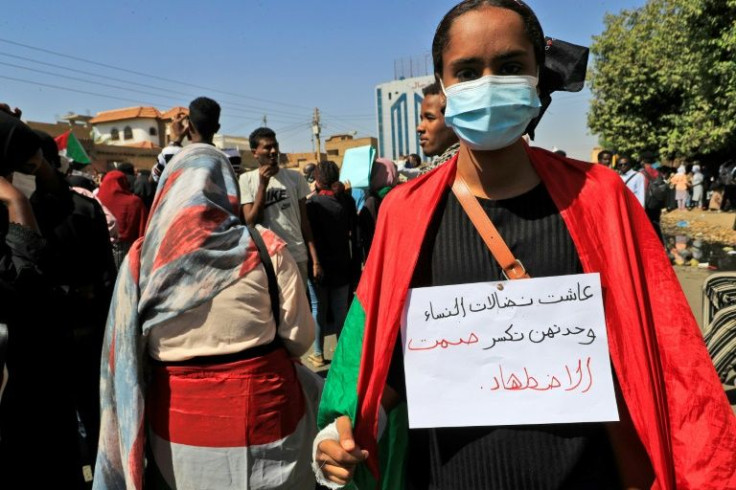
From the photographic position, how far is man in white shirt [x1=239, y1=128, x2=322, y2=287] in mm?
4625

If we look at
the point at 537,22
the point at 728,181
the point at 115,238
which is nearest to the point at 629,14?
the point at 728,181

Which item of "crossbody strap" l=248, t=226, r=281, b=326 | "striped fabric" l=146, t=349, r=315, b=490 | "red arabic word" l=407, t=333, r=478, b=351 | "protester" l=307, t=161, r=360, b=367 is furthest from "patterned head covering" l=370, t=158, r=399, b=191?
"red arabic word" l=407, t=333, r=478, b=351

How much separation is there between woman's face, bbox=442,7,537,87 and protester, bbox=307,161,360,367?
3961 mm

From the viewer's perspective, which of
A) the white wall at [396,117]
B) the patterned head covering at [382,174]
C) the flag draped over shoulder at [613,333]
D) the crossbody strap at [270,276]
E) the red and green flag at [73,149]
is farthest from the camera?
the white wall at [396,117]

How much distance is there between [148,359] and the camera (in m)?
2.01

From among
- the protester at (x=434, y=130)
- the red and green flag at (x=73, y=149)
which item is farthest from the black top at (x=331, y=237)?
the red and green flag at (x=73, y=149)

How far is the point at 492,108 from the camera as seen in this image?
1.24 meters

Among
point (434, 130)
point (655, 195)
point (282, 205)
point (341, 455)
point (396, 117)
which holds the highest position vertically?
point (396, 117)

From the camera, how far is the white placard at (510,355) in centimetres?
115

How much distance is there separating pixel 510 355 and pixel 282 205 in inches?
149

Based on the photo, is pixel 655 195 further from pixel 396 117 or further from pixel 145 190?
pixel 396 117

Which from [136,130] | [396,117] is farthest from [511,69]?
[396,117]

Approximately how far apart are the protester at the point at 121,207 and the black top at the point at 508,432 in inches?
207

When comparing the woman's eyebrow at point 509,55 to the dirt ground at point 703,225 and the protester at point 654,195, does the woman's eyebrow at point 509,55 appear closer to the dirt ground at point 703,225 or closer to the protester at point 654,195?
the protester at point 654,195
